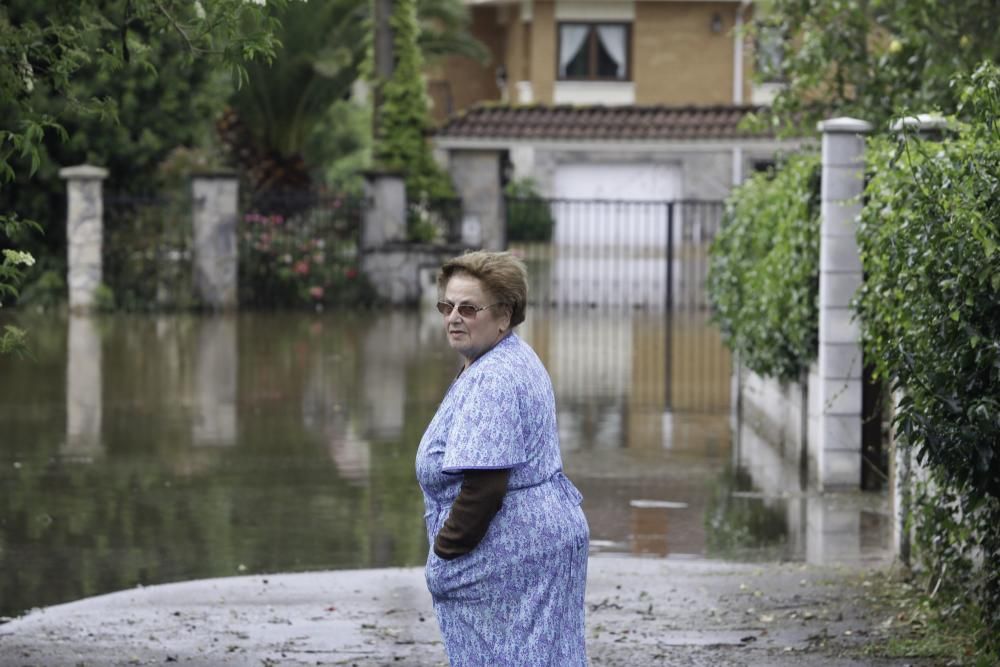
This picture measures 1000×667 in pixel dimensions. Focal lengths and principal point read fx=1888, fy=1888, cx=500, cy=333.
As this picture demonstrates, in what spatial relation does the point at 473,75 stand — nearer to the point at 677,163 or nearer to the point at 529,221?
the point at 677,163

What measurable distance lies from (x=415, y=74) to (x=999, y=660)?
2397 centimetres

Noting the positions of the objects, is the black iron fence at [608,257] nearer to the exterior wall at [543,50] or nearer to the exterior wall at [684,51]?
the exterior wall at [684,51]

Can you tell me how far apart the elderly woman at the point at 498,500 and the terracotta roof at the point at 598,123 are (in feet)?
86.3

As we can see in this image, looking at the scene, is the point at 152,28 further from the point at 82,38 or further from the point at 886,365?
the point at 886,365

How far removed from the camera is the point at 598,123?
34.5 metres

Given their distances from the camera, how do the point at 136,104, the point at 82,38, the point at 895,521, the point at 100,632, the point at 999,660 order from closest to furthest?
1. the point at 999,660
2. the point at 82,38
3. the point at 100,632
4. the point at 895,521
5. the point at 136,104

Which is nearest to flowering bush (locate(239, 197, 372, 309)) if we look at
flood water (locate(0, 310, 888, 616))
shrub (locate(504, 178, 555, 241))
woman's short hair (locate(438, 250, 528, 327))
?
flood water (locate(0, 310, 888, 616))

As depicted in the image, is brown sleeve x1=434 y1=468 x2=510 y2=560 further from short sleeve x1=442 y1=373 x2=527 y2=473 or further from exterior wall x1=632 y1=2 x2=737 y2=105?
exterior wall x1=632 y1=2 x2=737 y2=105

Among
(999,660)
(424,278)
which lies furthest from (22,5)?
(999,660)

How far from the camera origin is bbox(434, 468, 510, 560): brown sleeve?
479 cm

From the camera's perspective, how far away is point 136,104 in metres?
26.2

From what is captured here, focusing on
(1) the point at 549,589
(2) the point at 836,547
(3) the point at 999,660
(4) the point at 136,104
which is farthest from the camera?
(4) the point at 136,104

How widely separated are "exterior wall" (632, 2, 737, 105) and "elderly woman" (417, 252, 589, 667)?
38719 mm

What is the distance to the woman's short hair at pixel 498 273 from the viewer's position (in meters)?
5.03
